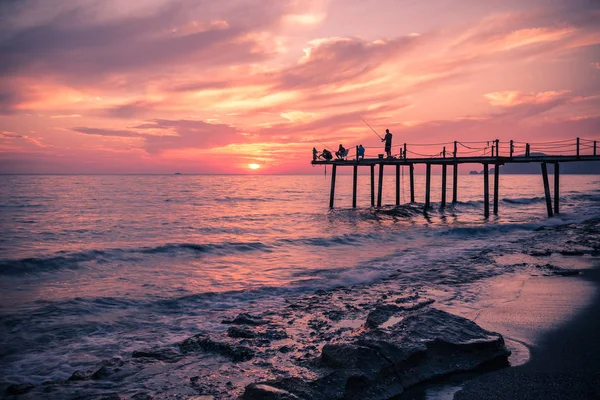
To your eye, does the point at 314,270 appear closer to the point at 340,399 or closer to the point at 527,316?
the point at 527,316

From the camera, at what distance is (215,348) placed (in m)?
6.68

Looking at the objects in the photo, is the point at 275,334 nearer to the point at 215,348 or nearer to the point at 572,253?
the point at 215,348

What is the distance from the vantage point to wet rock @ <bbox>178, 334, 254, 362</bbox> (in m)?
6.29

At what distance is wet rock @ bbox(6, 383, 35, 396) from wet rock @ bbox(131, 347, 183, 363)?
1.50 m

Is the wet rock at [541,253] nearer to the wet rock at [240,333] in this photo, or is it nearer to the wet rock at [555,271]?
the wet rock at [555,271]

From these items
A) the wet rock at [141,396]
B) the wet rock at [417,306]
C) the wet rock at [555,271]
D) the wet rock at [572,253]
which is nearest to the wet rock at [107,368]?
the wet rock at [141,396]

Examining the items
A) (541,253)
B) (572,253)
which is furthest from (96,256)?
(572,253)

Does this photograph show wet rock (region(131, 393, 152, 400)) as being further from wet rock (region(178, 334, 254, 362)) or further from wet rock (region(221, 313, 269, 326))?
wet rock (region(221, 313, 269, 326))

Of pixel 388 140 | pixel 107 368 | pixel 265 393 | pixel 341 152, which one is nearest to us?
pixel 265 393

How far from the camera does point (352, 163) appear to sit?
3466 centimetres

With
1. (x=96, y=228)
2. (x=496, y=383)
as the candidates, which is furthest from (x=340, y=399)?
(x=96, y=228)

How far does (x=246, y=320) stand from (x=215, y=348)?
5.45 ft

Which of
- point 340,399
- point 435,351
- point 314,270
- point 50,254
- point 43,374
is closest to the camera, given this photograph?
point 340,399

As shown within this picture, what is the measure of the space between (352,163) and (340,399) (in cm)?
3097
